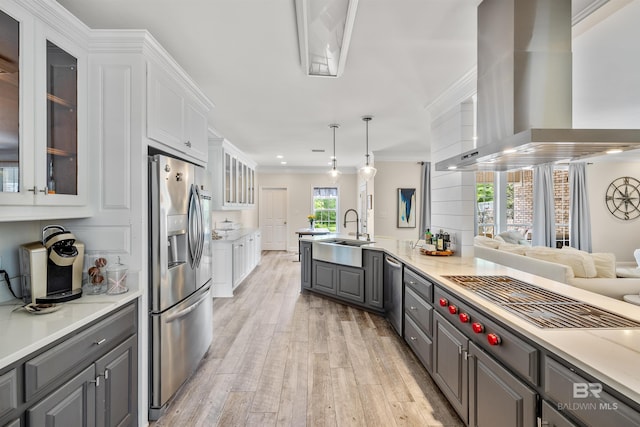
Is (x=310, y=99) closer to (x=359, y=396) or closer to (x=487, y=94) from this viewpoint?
(x=487, y=94)

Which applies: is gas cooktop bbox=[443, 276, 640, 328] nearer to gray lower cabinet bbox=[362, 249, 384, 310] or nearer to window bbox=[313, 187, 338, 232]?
gray lower cabinet bbox=[362, 249, 384, 310]

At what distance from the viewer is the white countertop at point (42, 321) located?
1110 millimetres

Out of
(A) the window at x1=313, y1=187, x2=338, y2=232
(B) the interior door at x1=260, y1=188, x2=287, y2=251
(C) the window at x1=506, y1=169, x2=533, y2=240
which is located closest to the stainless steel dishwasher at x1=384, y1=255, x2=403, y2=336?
(C) the window at x1=506, y1=169, x2=533, y2=240

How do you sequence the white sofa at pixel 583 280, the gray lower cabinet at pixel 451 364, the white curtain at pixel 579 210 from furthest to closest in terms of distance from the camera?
the white curtain at pixel 579 210
the white sofa at pixel 583 280
the gray lower cabinet at pixel 451 364

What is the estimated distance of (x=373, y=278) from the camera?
3797mm

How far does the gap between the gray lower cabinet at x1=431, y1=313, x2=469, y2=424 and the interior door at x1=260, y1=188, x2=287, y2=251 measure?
737 centimetres

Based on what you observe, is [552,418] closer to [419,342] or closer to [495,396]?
[495,396]

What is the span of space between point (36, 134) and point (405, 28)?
226cm

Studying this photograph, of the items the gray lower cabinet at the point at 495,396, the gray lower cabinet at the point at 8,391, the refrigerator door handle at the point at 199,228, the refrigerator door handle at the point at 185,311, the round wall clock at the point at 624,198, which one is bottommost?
the gray lower cabinet at the point at 495,396

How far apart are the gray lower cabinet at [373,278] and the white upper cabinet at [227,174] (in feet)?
9.01

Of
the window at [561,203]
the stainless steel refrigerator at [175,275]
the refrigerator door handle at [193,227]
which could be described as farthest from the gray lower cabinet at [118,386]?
the window at [561,203]

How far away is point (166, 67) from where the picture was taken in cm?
218

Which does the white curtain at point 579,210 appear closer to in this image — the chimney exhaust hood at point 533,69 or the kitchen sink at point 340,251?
the kitchen sink at point 340,251

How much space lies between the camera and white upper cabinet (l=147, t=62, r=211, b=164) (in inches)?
78.6
